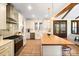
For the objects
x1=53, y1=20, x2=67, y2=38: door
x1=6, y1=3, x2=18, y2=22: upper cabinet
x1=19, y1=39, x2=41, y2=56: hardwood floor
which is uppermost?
x1=6, y1=3, x2=18, y2=22: upper cabinet

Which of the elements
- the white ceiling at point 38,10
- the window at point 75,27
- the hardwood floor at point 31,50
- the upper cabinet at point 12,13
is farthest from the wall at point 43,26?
the upper cabinet at point 12,13

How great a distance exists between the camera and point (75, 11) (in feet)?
11.0

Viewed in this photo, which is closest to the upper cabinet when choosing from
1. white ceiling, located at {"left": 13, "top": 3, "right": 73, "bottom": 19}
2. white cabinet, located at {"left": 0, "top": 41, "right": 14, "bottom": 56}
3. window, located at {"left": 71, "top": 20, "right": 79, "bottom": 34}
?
white ceiling, located at {"left": 13, "top": 3, "right": 73, "bottom": 19}

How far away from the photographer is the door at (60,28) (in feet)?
11.7

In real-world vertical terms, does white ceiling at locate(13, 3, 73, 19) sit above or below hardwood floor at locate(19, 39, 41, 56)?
above

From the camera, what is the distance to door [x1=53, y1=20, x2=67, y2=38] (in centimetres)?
357

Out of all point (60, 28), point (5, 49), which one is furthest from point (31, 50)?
point (5, 49)

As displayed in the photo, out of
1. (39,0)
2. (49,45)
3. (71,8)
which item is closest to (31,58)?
(39,0)

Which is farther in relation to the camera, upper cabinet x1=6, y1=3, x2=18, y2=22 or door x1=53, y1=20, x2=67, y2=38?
upper cabinet x1=6, y1=3, x2=18, y2=22

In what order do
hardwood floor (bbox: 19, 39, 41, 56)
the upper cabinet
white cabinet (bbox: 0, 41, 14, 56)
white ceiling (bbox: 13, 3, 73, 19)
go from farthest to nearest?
hardwood floor (bbox: 19, 39, 41, 56)
the upper cabinet
white ceiling (bbox: 13, 3, 73, 19)
white cabinet (bbox: 0, 41, 14, 56)

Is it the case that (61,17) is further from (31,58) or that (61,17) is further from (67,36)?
(31,58)

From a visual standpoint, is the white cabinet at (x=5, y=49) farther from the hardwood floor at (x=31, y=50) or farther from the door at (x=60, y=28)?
the door at (x=60, y=28)

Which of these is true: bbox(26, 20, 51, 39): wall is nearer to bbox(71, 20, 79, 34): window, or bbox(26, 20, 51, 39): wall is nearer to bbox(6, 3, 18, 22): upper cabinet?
bbox(71, 20, 79, 34): window

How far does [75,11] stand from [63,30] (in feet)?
2.10
